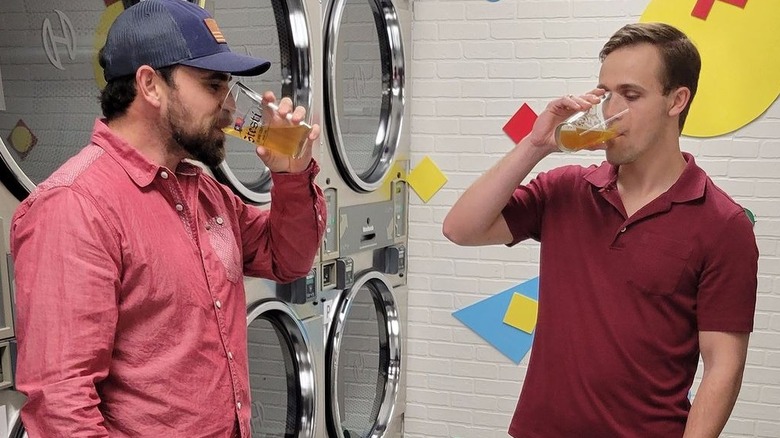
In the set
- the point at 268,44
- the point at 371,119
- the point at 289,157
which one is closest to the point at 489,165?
the point at 371,119

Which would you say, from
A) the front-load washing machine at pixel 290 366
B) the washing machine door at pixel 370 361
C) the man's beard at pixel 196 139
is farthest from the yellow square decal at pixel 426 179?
the man's beard at pixel 196 139

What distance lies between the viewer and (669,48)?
1.67 meters

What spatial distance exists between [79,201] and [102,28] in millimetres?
739

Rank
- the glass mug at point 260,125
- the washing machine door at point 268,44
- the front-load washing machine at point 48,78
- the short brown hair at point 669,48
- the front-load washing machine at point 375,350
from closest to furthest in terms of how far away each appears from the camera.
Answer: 1. the glass mug at point 260,125
2. the front-load washing machine at point 48,78
3. the short brown hair at point 669,48
4. the washing machine door at point 268,44
5. the front-load washing machine at point 375,350

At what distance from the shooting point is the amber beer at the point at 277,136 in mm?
1484

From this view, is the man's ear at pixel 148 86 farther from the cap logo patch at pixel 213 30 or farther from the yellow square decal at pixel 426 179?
the yellow square decal at pixel 426 179

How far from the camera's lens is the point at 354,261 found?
2.79 meters

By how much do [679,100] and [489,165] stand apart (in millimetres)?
1568

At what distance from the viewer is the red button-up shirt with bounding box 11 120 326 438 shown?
114cm

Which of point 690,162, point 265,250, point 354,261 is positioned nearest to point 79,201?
point 265,250

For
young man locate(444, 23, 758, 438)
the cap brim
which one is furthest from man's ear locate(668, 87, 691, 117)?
the cap brim

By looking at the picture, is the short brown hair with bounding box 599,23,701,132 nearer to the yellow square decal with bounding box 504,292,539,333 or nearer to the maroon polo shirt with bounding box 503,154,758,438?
the maroon polo shirt with bounding box 503,154,758,438

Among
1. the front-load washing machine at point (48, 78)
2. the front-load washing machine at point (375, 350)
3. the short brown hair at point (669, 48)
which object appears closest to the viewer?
the front-load washing machine at point (48, 78)

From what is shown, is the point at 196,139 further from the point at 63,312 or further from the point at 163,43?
the point at 63,312
